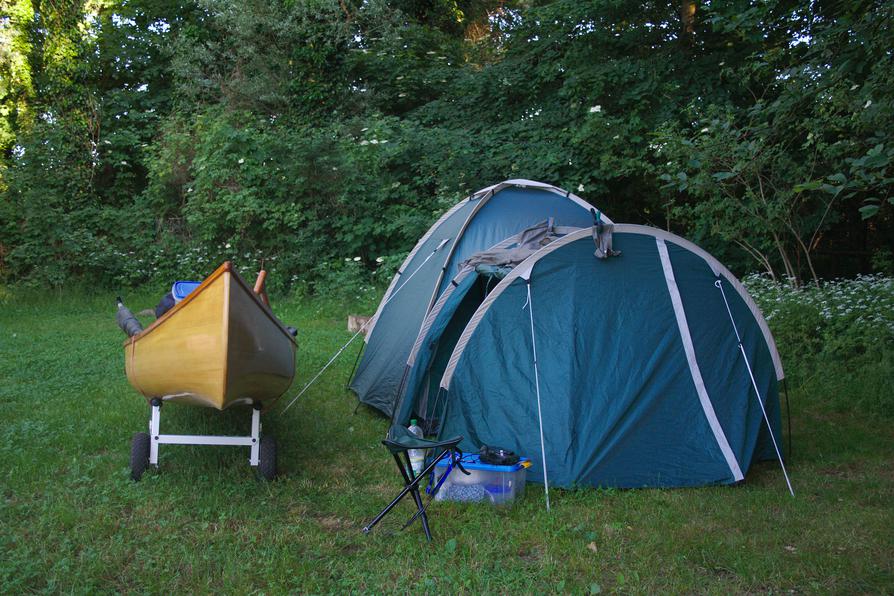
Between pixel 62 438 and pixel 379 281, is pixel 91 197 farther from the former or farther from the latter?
pixel 62 438

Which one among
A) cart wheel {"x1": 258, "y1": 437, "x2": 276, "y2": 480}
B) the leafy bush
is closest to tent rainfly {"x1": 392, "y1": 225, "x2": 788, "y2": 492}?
cart wheel {"x1": 258, "y1": 437, "x2": 276, "y2": 480}

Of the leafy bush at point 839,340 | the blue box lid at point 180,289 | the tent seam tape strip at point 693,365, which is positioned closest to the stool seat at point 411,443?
the tent seam tape strip at point 693,365

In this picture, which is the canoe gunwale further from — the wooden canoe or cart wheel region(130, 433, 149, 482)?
cart wheel region(130, 433, 149, 482)

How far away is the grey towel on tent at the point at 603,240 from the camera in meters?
4.87

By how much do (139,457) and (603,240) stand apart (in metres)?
3.19

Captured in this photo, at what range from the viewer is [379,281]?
11758mm

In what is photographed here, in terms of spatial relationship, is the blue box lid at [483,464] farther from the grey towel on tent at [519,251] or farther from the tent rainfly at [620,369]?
the grey towel on tent at [519,251]

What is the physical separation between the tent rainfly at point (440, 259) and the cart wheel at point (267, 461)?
1434 millimetres

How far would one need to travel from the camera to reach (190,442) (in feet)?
15.0

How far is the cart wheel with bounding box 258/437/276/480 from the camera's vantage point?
466 cm

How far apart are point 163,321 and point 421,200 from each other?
801cm

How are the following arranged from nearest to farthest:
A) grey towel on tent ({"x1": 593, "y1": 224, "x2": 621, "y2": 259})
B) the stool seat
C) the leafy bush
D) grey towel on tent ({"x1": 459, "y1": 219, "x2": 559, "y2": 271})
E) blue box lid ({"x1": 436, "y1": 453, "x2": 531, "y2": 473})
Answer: the stool seat
blue box lid ({"x1": 436, "y1": 453, "x2": 531, "y2": 473})
grey towel on tent ({"x1": 593, "y1": 224, "x2": 621, "y2": 259})
grey towel on tent ({"x1": 459, "y1": 219, "x2": 559, "y2": 271})
the leafy bush

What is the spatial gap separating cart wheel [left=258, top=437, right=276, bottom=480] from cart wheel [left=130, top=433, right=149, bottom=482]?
683 millimetres

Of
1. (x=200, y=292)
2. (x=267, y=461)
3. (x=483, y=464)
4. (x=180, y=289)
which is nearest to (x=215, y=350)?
(x=200, y=292)
